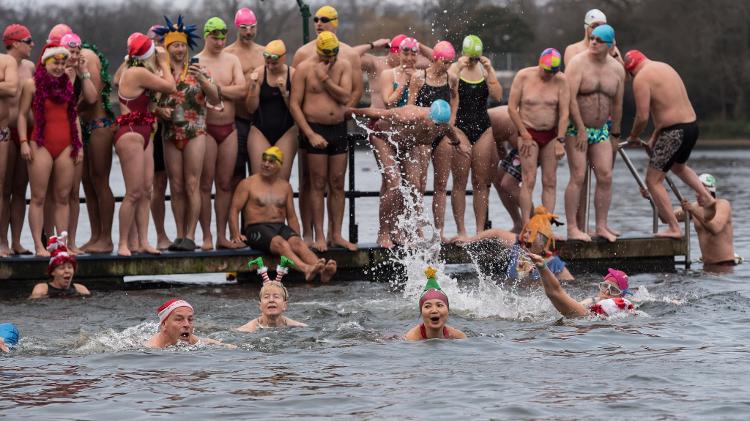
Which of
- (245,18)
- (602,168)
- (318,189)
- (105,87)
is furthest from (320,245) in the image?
(602,168)

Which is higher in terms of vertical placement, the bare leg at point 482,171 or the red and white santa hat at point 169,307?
the bare leg at point 482,171

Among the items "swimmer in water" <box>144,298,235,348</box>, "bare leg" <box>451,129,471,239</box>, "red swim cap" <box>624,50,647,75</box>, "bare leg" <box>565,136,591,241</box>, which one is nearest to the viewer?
"swimmer in water" <box>144,298,235,348</box>

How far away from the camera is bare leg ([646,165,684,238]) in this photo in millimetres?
16812

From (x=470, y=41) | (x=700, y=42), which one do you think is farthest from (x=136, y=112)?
(x=700, y=42)

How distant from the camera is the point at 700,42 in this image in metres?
68.4

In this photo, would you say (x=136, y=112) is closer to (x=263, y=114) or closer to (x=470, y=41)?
(x=263, y=114)

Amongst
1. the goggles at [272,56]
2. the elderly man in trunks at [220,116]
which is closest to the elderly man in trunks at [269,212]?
the elderly man in trunks at [220,116]

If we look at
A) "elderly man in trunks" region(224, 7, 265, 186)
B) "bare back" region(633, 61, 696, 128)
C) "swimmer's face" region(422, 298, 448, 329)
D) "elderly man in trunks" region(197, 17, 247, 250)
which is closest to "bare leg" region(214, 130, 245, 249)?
"elderly man in trunks" region(197, 17, 247, 250)

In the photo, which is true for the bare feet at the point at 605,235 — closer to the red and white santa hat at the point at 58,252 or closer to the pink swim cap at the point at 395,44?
the pink swim cap at the point at 395,44

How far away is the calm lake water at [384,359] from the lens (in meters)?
10.4

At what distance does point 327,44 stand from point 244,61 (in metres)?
1.15

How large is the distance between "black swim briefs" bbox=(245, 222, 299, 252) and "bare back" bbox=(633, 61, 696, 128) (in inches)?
170

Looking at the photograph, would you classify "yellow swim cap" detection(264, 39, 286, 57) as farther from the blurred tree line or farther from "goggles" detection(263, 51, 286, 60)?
the blurred tree line

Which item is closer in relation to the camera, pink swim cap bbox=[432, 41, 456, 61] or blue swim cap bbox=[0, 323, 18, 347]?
blue swim cap bbox=[0, 323, 18, 347]
